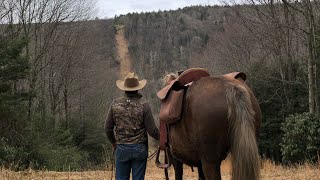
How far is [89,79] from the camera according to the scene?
37.6 metres

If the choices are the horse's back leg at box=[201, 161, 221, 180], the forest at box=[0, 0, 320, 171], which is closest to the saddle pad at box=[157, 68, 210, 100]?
the horse's back leg at box=[201, 161, 221, 180]

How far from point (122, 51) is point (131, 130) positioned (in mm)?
120513

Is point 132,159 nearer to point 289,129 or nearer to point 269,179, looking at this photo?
point 269,179

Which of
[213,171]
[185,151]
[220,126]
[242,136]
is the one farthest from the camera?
[185,151]

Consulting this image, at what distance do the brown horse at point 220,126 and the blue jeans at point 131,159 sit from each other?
837mm

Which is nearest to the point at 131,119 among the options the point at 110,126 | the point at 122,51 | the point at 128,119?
the point at 128,119

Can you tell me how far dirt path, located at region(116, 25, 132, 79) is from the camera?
114 metres

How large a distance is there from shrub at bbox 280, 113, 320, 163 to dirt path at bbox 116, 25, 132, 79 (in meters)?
90.0

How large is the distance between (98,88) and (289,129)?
2555 cm

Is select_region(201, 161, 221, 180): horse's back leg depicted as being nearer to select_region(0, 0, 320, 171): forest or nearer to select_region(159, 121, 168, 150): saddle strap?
select_region(159, 121, 168, 150): saddle strap

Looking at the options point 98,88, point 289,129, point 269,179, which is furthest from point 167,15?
point 269,179

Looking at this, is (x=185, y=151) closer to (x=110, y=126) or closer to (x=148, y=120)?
(x=148, y=120)

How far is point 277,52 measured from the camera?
2594cm

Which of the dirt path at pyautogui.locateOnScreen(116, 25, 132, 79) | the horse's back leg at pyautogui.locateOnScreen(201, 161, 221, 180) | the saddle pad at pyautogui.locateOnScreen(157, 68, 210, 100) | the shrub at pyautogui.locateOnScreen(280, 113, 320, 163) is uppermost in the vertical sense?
the dirt path at pyautogui.locateOnScreen(116, 25, 132, 79)
